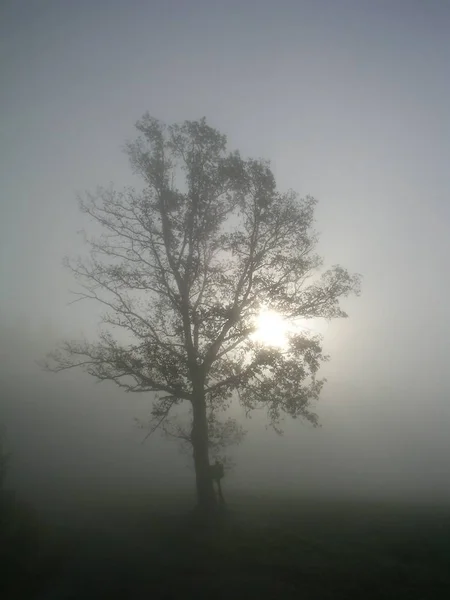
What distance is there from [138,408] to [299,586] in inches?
7053

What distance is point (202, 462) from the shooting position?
19203mm

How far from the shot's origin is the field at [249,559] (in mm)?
11320

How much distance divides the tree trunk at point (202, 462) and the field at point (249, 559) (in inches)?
43.1

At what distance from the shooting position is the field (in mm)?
11320

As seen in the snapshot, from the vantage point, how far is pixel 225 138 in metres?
22.4

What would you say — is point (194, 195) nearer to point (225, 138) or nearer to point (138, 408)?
point (225, 138)

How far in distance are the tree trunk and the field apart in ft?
3.59

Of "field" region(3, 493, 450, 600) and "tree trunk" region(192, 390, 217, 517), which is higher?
"tree trunk" region(192, 390, 217, 517)

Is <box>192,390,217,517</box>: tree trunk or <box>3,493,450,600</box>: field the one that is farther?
<box>192,390,217,517</box>: tree trunk

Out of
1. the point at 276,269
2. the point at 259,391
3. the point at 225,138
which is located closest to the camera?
the point at 259,391

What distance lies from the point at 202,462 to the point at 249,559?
20.5 ft

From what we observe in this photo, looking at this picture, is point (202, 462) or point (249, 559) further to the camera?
point (202, 462)

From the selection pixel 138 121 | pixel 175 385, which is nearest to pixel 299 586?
pixel 175 385

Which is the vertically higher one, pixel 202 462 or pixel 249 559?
pixel 202 462
